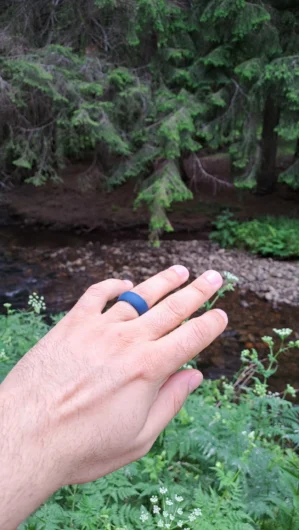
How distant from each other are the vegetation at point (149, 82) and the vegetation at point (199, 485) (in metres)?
6.25

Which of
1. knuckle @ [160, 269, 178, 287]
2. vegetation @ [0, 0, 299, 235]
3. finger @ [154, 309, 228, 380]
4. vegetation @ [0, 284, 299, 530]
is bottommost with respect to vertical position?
vegetation @ [0, 284, 299, 530]

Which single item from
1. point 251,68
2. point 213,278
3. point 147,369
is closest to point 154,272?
point 251,68

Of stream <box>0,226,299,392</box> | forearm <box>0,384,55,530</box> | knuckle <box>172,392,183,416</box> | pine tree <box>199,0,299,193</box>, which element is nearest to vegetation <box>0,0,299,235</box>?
pine tree <box>199,0,299,193</box>

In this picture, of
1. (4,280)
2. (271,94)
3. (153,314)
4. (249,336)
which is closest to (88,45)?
(271,94)

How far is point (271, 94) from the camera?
9.09 meters

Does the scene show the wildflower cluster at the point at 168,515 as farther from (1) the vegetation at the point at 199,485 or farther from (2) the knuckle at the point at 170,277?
(2) the knuckle at the point at 170,277

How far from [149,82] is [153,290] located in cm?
942

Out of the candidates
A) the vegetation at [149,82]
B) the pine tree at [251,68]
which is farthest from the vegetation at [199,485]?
the pine tree at [251,68]

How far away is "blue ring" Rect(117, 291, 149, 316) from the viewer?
1546 mm

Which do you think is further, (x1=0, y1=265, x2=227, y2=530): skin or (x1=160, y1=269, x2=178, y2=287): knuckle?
(x1=160, y1=269, x2=178, y2=287): knuckle

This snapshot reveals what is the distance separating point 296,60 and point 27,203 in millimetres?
8788

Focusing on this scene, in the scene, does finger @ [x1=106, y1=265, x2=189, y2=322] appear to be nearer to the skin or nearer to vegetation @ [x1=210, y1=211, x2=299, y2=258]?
the skin

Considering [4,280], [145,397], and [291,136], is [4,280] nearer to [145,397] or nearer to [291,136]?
[291,136]

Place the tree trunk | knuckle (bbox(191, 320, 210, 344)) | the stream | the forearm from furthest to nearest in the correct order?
the tree trunk < the stream < knuckle (bbox(191, 320, 210, 344)) < the forearm
